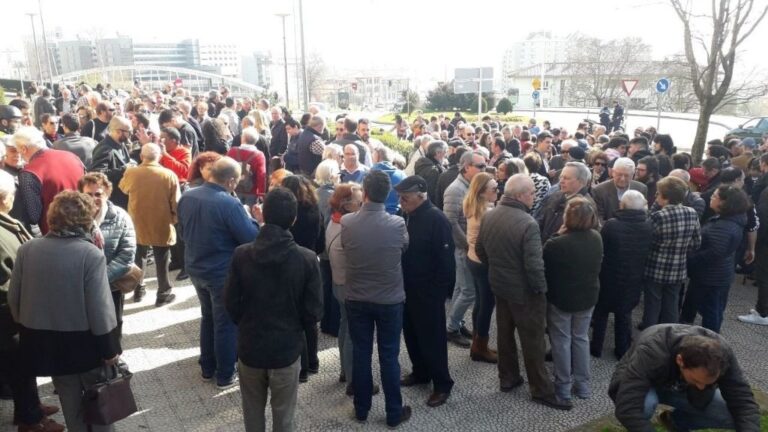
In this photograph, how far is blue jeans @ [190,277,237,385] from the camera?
4500 millimetres

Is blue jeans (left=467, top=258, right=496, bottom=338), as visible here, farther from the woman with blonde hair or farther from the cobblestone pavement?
the cobblestone pavement

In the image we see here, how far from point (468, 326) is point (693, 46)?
9.12 m

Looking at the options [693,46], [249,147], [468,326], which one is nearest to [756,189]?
[468,326]

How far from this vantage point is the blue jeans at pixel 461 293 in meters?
5.53

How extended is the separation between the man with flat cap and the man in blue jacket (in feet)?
4.16

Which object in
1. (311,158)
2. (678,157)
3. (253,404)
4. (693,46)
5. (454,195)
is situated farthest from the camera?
(693,46)

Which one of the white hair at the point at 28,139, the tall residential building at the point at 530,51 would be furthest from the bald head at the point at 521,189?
the tall residential building at the point at 530,51

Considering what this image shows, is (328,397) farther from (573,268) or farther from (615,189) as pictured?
(615,189)

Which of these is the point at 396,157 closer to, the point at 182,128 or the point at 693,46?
the point at 182,128

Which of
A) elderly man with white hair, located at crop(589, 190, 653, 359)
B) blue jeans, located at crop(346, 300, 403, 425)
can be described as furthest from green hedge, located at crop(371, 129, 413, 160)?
blue jeans, located at crop(346, 300, 403, 425)

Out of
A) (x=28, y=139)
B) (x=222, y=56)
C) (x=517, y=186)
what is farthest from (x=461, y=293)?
(x=222, y=56)

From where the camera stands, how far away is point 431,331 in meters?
4.41

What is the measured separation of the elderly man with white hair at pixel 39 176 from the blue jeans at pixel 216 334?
1805mm

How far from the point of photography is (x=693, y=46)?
38.2 feet
